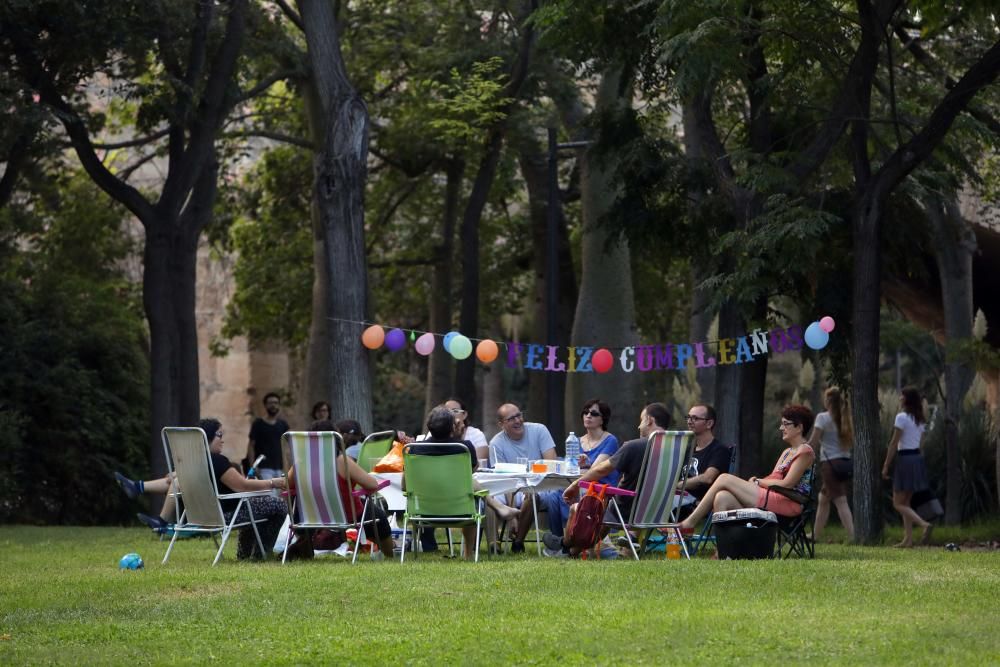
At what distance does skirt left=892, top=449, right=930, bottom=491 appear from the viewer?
16969 mm

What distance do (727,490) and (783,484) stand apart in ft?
1.48

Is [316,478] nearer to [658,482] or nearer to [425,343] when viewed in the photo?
[658,482]

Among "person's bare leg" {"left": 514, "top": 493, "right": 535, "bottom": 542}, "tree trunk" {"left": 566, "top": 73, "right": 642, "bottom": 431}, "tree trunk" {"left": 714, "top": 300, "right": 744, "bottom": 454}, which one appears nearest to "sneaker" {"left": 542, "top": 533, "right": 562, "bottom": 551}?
"person's bare leg" {"left": 514, "top": 493, "right": 535, "bottom": 542}

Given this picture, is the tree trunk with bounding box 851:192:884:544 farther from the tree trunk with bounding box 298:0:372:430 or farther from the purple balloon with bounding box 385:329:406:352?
the tree trunk with bounding box 298:0:372:430

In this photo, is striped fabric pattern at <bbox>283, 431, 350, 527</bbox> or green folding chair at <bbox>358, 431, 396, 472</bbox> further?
green folding chair at <bbox>358, 431, 396, 472</bbox>

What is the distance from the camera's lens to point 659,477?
13375 mm

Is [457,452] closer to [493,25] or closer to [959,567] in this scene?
[959,567]

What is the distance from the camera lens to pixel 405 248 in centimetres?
3375

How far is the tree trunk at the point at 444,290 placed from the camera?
92.3ft

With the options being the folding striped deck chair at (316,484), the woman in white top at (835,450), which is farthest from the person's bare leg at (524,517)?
the woman in white top at (835,450)

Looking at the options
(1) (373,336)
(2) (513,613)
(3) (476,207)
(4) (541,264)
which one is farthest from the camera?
(4) (541,264)

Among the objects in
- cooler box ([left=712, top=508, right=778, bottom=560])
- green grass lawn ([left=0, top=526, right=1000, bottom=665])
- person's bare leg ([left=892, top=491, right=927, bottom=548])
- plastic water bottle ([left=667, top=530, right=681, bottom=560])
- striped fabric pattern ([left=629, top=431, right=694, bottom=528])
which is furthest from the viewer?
person's bare leg ([left=892, top=491, right=927, bottom=548])

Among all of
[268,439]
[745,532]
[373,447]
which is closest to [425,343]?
[268,439]

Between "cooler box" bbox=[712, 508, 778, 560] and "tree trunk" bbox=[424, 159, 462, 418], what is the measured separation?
1488 centimetres
